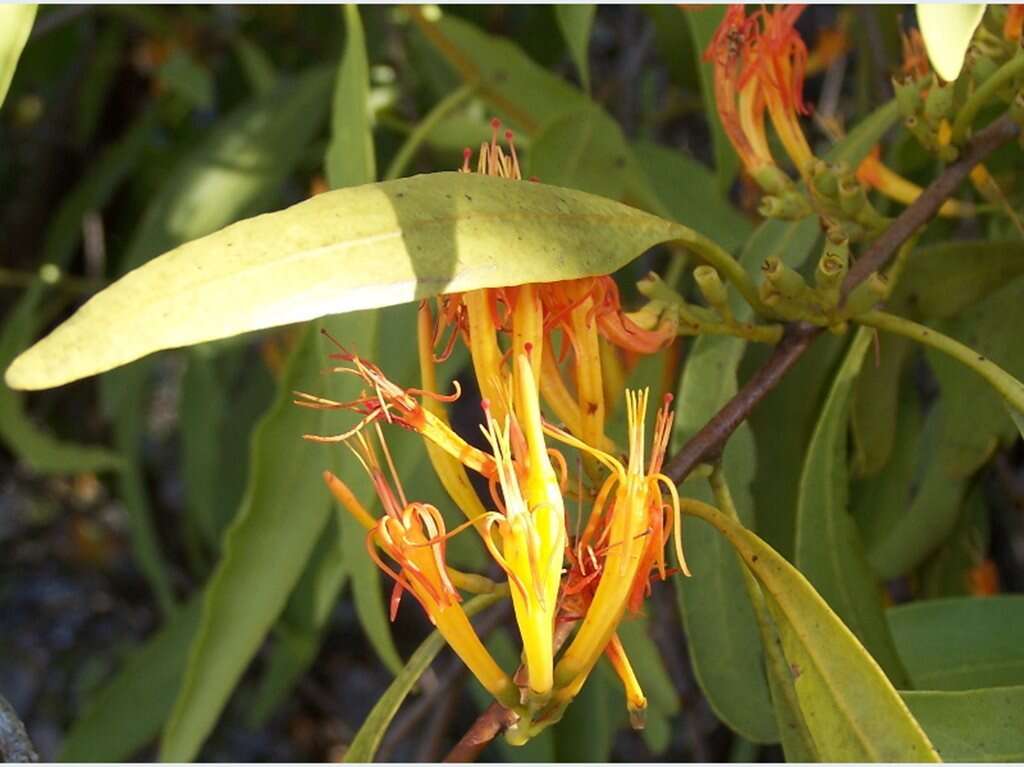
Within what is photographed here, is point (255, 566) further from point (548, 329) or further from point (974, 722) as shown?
point (974, 722)

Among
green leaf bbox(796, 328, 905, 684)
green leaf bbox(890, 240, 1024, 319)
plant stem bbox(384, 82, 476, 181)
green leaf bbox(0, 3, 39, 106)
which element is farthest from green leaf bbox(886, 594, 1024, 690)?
green leaf bbox(0, 3, 39, 106)

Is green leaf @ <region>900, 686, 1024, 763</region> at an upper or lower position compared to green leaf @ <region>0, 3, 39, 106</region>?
lower

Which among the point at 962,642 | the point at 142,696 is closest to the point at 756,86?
the point at 962,642

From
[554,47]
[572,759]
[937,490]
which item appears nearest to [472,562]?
[572,759]

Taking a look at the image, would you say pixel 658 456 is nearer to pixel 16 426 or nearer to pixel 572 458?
pixel 572 458

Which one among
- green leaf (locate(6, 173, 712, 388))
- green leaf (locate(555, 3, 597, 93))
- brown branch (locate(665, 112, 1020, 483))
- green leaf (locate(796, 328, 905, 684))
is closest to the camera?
green leaf (locate(6, 173, 712, 388))

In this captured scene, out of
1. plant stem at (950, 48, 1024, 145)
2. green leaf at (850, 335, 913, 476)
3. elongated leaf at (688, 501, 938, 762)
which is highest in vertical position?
plant stem at (950, 48, 1024, 145)

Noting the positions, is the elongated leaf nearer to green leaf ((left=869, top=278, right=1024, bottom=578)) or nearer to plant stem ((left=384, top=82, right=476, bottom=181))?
green leaf ((left=869, top=278, right=1024, bottom=578))
